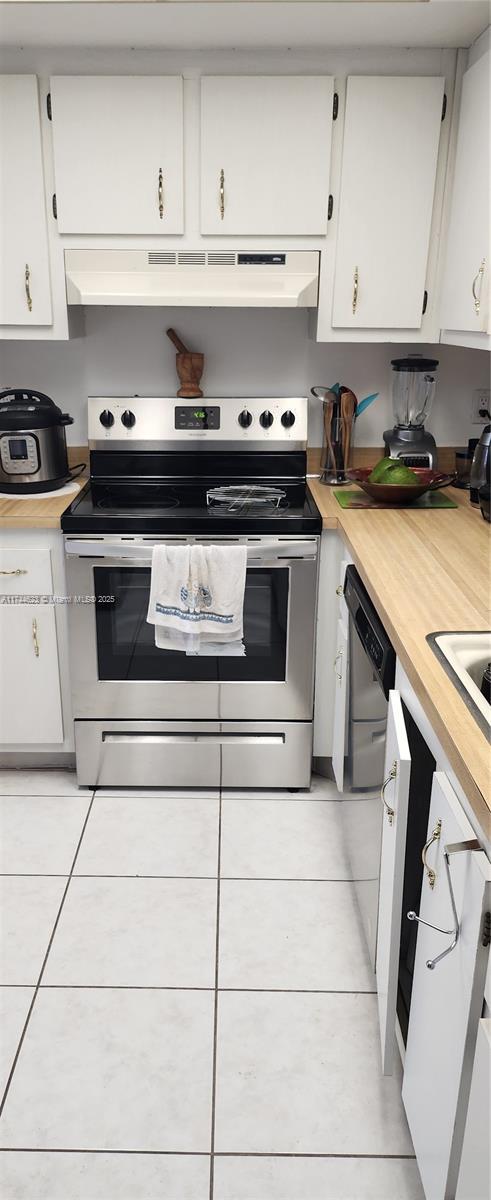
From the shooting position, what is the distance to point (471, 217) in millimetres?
2184

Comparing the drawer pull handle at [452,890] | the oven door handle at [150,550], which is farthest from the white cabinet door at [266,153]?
the drawer pull handle at [452,890]

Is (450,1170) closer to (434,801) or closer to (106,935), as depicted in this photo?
(434,801)

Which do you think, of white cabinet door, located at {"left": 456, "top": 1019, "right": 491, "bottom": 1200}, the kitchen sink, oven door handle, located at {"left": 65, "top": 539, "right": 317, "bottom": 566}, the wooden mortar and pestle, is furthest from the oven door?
white cabinet door, located at {"left": 456, "top": 1019, "right": 491, "bottom": 1200}

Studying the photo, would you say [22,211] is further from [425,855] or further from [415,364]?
Result: [425,855]

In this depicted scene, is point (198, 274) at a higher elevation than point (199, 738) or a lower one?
higher

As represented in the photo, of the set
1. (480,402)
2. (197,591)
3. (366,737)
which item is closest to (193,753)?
(197,591)

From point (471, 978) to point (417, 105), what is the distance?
223 cm

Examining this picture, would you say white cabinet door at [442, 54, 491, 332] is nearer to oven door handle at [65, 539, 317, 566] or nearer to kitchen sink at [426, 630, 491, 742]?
oven door handle at [65, 539, 317, 566]

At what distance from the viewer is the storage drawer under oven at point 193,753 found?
2518 millimetres

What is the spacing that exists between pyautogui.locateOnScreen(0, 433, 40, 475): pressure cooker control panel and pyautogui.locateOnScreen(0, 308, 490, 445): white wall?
1.29 feet

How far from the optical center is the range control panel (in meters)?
2.68

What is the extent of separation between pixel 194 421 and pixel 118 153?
0.79 m

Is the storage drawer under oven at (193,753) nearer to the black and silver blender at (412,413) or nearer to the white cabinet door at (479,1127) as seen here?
the black and silver blender at (412,413)

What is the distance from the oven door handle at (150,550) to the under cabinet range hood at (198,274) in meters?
0.70
